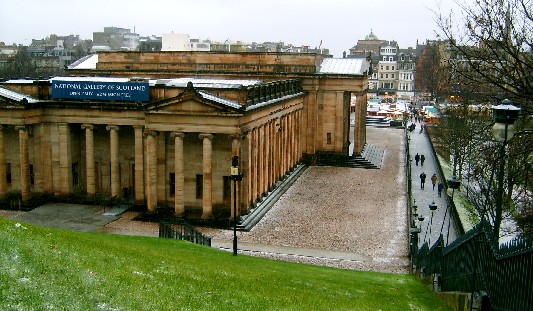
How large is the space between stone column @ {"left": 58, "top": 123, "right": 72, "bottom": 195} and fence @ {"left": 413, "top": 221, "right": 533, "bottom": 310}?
2976 cm

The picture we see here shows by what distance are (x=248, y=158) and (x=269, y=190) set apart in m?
7.42

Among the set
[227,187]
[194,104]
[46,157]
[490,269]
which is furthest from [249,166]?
[490,269]

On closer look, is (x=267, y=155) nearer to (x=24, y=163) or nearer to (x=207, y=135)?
(x=207, y=135)

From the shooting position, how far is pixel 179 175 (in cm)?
3812

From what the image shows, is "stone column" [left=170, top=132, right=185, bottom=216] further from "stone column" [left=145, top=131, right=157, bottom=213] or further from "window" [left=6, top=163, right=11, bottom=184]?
"window" [left=6, top=163, right=11, bottom=184]

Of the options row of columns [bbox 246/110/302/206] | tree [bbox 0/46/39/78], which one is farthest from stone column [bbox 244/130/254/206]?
tree [bbox 0/46/39/78]

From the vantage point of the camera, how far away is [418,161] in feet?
217

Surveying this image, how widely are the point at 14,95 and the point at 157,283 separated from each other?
29.3 metres

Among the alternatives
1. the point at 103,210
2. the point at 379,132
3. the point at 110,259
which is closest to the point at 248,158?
the point at 103,210

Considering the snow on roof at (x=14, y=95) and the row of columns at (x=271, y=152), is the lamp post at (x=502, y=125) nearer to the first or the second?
the row of columns at (x=271, y=152)

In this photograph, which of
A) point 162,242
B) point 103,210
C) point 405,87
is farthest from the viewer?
point 405,87

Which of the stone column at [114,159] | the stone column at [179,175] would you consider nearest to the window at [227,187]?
the stone column at [179,175]

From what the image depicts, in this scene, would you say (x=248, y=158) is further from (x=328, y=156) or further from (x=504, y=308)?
(x=504, y=308)

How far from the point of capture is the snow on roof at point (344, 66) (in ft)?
206
